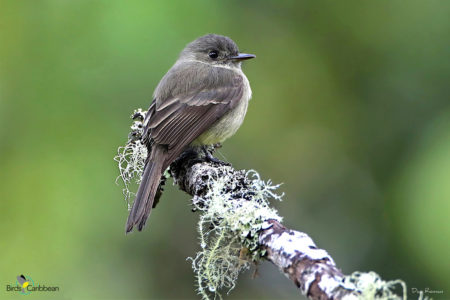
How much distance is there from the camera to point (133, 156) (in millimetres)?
4410

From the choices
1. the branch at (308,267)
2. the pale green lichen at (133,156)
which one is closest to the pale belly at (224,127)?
the pale green lichen at (133,156)

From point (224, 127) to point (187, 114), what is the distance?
36cm

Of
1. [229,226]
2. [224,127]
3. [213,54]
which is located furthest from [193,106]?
[229,226]

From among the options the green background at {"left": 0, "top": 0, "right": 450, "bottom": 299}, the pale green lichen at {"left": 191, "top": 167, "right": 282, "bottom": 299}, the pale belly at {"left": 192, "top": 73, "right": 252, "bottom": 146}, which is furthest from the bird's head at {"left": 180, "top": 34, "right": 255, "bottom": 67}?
the pale green lichen at {"left": 191, "top": 167, "right": 282, "bottom": 299}

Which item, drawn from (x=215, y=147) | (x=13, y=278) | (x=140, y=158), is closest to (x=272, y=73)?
(x=215, y=147)

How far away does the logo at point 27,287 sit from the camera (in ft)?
13.9

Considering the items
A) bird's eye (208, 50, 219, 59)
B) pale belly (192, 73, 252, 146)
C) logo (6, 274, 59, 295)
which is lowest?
logo (6, 274, 59, 295)

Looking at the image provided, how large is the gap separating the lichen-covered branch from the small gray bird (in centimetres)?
18

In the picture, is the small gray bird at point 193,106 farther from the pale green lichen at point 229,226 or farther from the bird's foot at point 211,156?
the pale green lichen at point 229,226

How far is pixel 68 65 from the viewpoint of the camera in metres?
4.83

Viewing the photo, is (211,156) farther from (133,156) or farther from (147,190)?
(147,190)

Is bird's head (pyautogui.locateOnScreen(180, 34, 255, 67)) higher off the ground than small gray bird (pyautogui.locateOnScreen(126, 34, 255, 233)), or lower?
higher

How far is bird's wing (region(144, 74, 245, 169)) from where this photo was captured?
13.6 feet

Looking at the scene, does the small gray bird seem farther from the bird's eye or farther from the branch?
the branch
